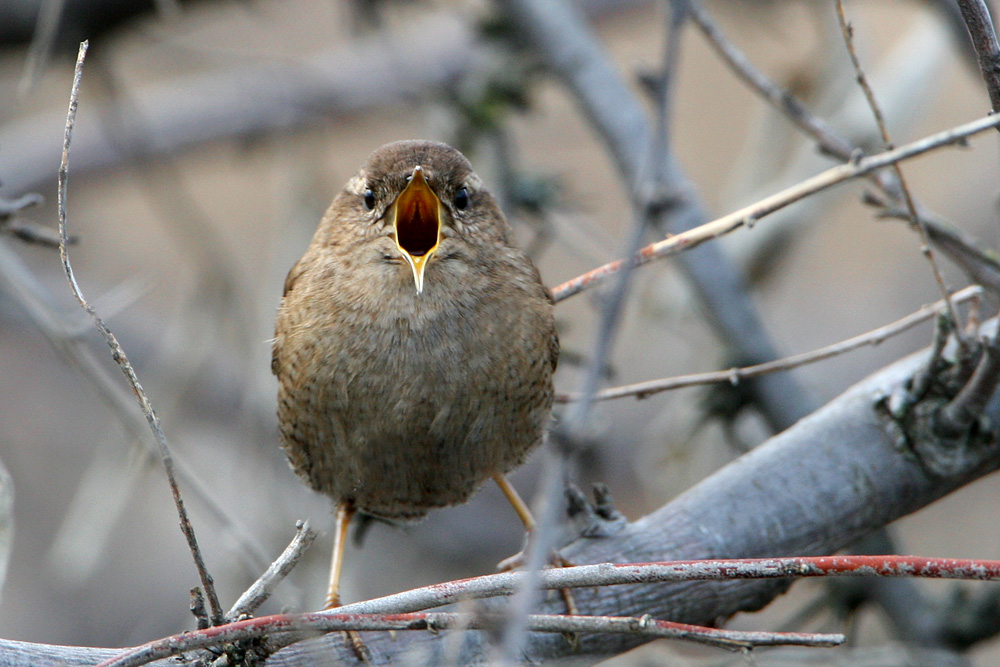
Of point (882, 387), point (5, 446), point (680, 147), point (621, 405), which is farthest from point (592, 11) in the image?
point (5, 446)

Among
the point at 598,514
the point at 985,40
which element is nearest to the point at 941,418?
the point at 598,514

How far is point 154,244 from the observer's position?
30.9ft

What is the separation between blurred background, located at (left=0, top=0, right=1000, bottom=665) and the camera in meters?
3.71

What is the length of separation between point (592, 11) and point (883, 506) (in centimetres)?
418

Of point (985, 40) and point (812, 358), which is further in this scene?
point (812, 358)

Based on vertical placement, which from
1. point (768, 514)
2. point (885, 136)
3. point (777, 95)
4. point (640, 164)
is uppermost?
point (640, 164)

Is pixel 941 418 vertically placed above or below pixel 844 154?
below

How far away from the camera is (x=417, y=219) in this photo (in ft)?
9.18

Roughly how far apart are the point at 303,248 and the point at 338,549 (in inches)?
66.8

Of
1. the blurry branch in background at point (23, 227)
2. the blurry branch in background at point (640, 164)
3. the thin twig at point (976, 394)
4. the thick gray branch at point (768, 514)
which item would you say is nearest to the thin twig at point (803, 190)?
the thin twig at point (976, 394)

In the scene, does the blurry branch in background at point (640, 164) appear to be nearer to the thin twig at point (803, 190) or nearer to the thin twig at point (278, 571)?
the thin twig at point (803, 190)

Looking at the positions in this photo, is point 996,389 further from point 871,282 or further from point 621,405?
point 871,282

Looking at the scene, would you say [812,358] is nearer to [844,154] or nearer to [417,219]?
[844,154]

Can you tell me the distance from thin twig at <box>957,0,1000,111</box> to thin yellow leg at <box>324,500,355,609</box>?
181cm
